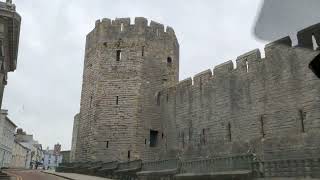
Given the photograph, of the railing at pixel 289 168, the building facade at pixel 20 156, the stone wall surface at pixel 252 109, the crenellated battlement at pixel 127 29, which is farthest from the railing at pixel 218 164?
the building facade at pixel 20 156

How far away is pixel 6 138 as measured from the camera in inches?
1391

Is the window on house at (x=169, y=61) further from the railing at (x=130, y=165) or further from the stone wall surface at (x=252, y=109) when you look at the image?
the railing at (x=130, y=165)

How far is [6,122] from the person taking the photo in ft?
115

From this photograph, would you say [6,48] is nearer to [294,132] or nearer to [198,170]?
[198,170]

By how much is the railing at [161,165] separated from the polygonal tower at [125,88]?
3.63 meters

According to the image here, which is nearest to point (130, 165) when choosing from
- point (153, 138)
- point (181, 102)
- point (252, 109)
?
point (181, 102)

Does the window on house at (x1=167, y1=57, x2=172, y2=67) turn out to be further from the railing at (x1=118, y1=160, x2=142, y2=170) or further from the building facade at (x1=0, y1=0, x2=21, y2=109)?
the building facade at (x1=0, y1=0, x2=21, y2=109)

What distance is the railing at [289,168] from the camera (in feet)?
25.0

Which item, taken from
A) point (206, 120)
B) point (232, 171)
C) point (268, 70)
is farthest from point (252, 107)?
point (232, 171)

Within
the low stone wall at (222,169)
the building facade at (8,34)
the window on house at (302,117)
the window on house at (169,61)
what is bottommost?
the low stone wall at (222,169)

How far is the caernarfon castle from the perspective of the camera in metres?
11.4

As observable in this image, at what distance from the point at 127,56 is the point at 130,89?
1.78 meters

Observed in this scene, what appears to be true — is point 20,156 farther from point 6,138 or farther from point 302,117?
Result: point 302,117

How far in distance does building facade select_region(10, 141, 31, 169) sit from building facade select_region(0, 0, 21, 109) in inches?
926
